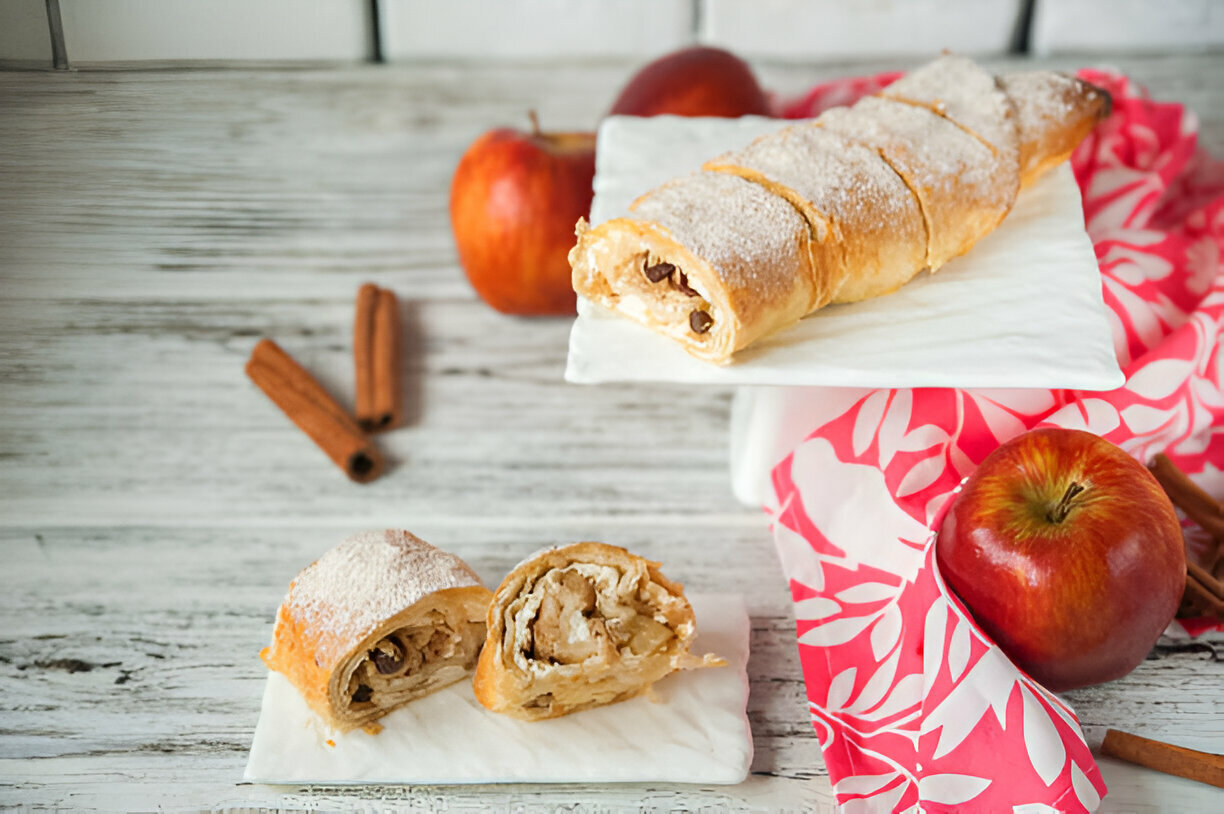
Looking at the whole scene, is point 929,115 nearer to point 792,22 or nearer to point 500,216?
point 500,216

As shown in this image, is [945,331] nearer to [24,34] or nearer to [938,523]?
[938,523]

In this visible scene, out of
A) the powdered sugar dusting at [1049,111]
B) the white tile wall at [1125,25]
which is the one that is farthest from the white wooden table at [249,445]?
the white tile wall at [1125,25]

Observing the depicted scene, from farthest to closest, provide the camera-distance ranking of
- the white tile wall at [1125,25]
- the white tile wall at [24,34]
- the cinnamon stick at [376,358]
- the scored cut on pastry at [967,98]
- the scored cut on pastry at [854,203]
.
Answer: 1. the white tile wall at [1125,25]
2. the cinnamon stick at [376,358]
3. the scored cut on pastry at [967,98]
4. the scored cut on pastry at [854,203]
5. the white tile wall at [24,34]

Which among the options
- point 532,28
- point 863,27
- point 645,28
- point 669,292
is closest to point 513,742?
point 669,292

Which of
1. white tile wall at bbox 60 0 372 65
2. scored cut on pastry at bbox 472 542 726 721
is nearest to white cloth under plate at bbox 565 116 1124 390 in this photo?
scored cut on pastry at bbox 472 542 726 721

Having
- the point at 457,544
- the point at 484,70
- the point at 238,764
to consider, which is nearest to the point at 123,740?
the point at 238,764

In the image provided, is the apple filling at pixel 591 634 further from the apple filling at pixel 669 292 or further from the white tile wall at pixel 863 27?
the white tile wall at pixel 863 27
